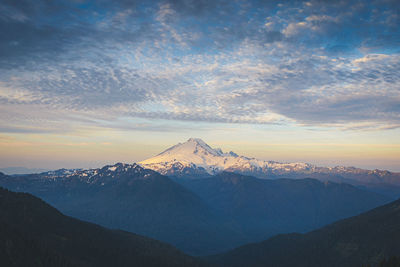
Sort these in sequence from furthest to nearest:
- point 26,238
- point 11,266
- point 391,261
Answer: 1. point 26,238
2. point 11,266
3. point 391,261

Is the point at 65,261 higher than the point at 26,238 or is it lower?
lower

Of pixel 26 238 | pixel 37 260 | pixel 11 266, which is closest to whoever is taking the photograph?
pixel 11 266

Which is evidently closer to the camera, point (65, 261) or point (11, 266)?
point (11, 266)

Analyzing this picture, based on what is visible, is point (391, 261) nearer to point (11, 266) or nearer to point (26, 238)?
point (11, 266)

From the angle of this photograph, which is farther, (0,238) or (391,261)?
(0,238)

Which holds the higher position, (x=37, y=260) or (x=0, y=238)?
(x=0, y=238)

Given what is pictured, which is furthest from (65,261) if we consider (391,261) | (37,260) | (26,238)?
A: (391,261)

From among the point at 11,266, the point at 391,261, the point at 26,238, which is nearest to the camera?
the point at 391,261

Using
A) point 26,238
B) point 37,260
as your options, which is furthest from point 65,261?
point 26,238

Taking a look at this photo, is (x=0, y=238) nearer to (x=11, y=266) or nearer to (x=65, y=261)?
(x=11, y=266)
